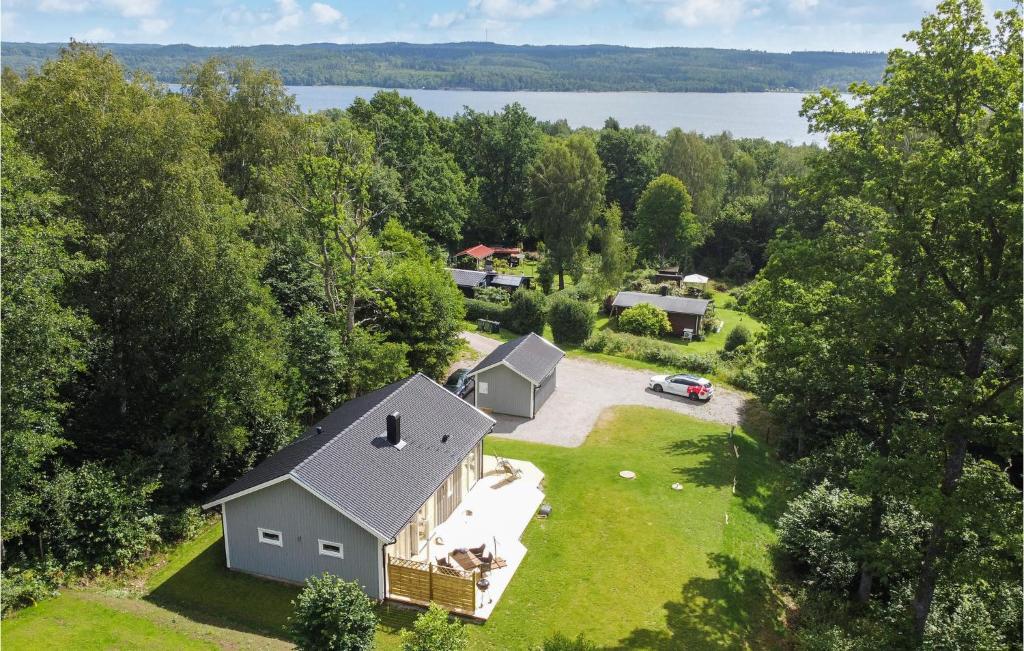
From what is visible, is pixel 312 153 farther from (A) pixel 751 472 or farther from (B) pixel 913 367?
(B) pixel 913 367

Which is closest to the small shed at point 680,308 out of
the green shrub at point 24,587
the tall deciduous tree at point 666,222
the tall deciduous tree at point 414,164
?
the tall deciduous tree at point 414,164

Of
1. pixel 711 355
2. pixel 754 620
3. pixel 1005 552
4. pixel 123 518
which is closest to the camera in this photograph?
pixel 1005 552

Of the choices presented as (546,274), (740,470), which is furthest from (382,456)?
(546,274)

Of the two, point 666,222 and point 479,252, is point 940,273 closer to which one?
point 479,252

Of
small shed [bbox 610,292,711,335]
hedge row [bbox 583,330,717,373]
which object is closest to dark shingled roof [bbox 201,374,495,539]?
hedge row [bbox 583,330,717,373]

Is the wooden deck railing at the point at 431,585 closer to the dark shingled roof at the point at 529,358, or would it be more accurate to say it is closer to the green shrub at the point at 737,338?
the dark shingled roof at the point at 529,358

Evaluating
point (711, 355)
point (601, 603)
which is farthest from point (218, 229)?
point (711, 355)
